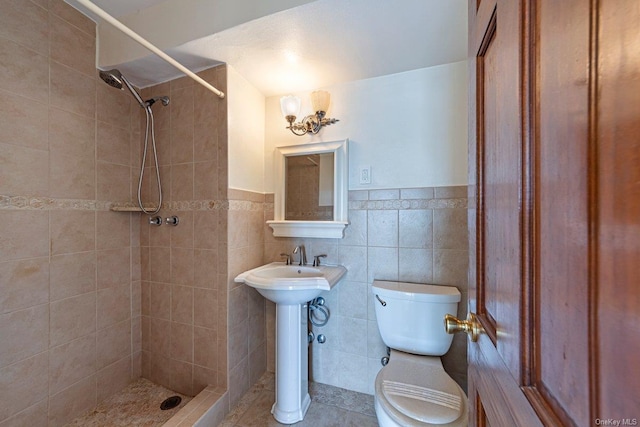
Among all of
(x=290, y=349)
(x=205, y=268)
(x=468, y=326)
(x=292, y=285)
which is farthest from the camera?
(x=205, y=268)

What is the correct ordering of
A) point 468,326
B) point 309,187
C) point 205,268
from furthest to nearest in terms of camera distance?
point 309,187
point 205,268
point 468,326

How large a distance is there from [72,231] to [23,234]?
187 mm

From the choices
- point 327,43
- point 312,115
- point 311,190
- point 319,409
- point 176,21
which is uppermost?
point 176,21

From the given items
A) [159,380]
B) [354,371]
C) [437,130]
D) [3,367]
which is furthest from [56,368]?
[437,130]

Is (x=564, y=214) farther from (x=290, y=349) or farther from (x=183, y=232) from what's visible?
(x=183, y=232)

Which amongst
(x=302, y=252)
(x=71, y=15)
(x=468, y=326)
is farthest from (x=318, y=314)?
(x=71, y=15)

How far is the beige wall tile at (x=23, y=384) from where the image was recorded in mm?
1092

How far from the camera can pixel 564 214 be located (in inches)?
10.8

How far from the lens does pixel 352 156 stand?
63.3 inches

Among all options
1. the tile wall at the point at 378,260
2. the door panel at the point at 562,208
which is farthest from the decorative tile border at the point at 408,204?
the door panel at the point at 562,208

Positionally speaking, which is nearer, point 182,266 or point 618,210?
point 618,210

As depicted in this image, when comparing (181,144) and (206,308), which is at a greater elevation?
(181,144)

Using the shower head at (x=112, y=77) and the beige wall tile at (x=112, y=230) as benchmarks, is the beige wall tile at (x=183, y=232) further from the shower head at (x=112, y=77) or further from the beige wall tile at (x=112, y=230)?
the shower head at (x=112, y=77)

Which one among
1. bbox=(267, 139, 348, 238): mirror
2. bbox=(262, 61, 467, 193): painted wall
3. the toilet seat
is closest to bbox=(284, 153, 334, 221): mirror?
bbox=(267, 139, 348, 238): mirror
